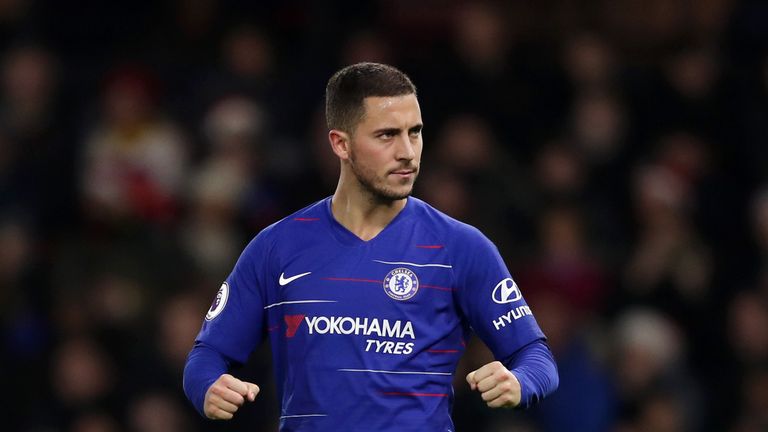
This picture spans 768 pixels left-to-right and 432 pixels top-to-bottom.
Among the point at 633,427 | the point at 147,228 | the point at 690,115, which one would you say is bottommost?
the point at 633,427

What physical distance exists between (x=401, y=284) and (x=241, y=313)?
61 cm

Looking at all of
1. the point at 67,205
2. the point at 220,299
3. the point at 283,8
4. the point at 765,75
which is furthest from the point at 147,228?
the point at 220,299

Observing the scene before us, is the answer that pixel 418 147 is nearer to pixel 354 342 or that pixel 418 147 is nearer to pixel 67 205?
pixel 354 342

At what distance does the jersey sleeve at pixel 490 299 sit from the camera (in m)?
5.46

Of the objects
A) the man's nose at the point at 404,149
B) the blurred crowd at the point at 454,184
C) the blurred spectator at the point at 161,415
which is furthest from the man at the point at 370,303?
the blurred spectator at the point at 161,415

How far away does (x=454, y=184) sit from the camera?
32.8 ft

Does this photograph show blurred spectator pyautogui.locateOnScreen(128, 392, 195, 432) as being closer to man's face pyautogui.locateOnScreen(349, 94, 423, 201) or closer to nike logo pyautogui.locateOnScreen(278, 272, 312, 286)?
nike logo pyautogui.locateOnScreen(278, 272, 312, 286)

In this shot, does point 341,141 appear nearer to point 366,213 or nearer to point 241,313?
point 366,213

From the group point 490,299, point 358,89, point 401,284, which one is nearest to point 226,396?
point 401,284

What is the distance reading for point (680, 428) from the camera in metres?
9.47

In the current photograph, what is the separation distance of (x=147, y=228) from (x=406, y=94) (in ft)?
18.6

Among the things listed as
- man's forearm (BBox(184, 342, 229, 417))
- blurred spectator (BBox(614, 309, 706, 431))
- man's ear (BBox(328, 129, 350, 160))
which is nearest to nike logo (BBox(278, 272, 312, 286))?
man's forearm (BBox(184, 342, 229, 417))

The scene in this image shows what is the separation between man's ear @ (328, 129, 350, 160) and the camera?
5.59 meters

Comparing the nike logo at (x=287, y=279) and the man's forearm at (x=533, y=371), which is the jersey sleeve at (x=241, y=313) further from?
the man's forearm at (x=533, y=371)
